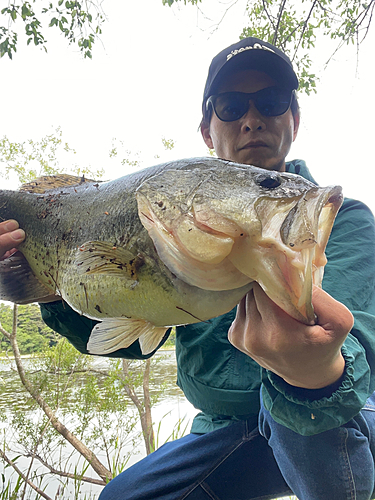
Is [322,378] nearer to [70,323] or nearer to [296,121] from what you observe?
[70,323]

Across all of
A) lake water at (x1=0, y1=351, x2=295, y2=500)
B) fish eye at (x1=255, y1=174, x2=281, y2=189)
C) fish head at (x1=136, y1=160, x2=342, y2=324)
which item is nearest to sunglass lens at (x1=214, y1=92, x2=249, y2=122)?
fish head at (x1=136, y1=160, x2=342, y2=324)

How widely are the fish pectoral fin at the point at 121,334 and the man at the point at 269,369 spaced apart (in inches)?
12.2

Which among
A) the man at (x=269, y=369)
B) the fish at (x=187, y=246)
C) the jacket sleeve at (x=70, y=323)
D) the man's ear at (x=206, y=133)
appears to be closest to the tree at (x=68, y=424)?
the man at (x=269, y=369)

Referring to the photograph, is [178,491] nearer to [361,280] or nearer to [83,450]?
[361,280]

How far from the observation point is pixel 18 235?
188 cm

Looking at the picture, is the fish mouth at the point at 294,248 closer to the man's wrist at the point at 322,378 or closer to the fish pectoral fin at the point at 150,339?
the man's wrist at the point at 322,378

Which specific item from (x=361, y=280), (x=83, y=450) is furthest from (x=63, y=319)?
(x=83, y=450)

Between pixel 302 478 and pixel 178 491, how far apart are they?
995 millimetres

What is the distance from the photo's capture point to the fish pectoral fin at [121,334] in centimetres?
122

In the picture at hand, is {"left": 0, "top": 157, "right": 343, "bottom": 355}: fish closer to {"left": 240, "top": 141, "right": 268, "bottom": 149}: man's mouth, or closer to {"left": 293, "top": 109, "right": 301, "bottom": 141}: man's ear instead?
{"left": 240, "top": 141, "right": 268, "bottom": 149}: man's mouth

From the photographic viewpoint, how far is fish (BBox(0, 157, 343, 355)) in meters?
0.80

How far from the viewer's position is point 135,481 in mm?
2189

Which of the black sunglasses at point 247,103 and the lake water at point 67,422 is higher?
the black sunglasses at point 247,103

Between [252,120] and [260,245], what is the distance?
171 cm
